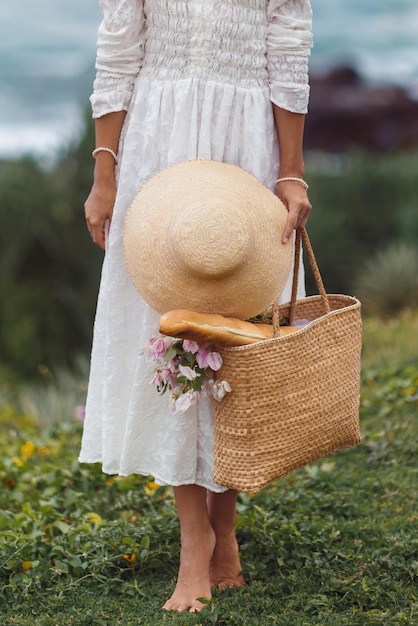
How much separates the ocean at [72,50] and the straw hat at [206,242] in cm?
896

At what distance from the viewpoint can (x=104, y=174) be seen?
2750 mm

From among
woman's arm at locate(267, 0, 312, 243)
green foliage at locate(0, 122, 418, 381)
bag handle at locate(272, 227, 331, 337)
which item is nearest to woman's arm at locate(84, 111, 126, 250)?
woman's arm at locate(267, 0, 312, 243)

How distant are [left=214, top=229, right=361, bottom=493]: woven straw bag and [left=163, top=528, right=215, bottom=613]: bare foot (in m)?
0.37

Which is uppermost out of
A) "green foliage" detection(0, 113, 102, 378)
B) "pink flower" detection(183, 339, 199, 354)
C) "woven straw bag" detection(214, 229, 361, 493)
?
"pink flower" detection(183, 339, 199, 354)

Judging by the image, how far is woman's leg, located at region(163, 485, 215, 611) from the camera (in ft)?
8.96

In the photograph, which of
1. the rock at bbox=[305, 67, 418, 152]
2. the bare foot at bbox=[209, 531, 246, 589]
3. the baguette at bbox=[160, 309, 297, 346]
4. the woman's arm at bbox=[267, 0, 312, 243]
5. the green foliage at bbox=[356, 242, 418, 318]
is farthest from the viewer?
the rock at bbox=[305, 67, 418, 152]

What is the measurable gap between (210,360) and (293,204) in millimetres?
540

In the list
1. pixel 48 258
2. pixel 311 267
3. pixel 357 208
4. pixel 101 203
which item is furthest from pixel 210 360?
pixel 357 208

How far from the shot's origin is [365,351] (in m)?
6.21

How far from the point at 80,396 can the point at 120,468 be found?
3.13m

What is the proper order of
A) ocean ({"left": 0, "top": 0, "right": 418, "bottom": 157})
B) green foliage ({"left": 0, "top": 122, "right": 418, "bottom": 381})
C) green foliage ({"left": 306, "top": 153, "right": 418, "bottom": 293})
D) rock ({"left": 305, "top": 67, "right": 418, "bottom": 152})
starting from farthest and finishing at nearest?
rock ({"left": 305, "top": 67, "right": 418, "bottom": 152})
ocean ({"left": 0, "top": 0, "right": 418, "bottom": 157})
green foliage ({"left": 306, "top": 153, "right": 418, "bottom": 293})
green foliage ({"left": 0, "top": 122, "right": 418, "bottom": 381})

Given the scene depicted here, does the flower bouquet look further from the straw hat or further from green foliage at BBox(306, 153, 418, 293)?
green foliage at BBox(306, 153, 418, 293)

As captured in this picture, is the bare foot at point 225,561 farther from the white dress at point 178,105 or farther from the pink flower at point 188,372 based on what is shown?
the pink flower at point 188,372

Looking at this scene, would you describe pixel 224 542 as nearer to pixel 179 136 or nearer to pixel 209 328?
pixel 209 328
